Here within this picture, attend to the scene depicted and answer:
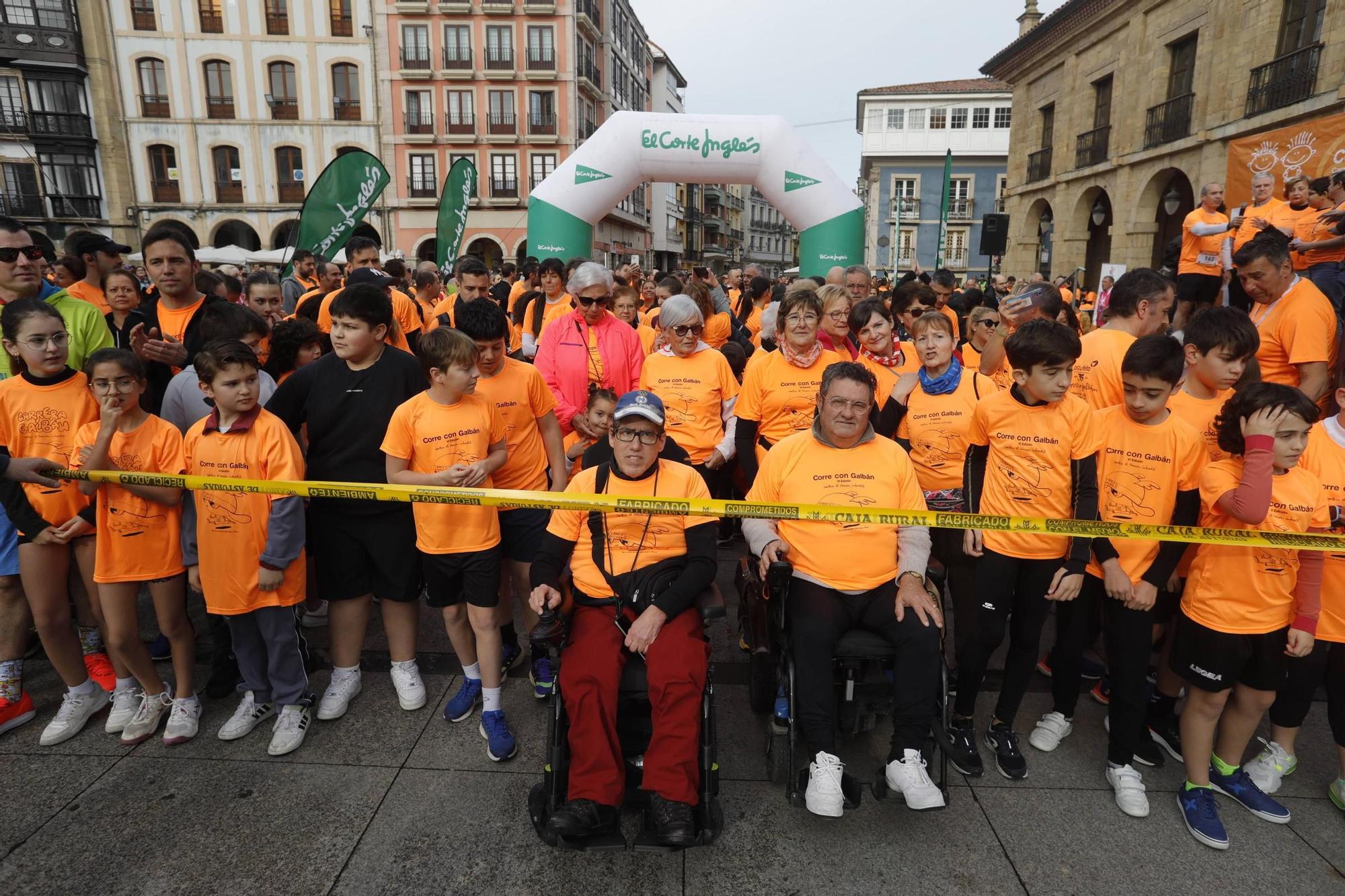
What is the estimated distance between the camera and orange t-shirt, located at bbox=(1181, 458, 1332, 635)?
2551 mm

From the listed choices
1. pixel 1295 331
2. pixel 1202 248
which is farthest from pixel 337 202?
pixel 1202 248

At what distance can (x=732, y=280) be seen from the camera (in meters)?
15.0

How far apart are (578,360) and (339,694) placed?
229 centimetres

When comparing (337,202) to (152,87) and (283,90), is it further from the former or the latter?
(152,87)

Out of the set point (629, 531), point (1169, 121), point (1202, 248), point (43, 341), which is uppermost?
point (1169, 121)

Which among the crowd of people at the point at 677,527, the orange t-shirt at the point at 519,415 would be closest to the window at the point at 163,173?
the crowd of people at the point at 677,527

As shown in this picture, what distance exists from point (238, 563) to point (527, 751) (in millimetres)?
1520

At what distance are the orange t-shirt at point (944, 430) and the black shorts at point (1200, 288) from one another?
5.41 m

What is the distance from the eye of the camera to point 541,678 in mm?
3514

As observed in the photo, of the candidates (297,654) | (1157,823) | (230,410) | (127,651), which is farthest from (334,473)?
(1157,823)

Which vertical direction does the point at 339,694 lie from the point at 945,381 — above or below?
below

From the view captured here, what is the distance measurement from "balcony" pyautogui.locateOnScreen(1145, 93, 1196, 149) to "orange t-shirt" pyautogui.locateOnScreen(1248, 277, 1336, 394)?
14.8 meters

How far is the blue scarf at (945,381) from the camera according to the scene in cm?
351

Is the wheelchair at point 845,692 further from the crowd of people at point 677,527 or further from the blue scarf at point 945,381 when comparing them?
the blue scarf at point 945,381
